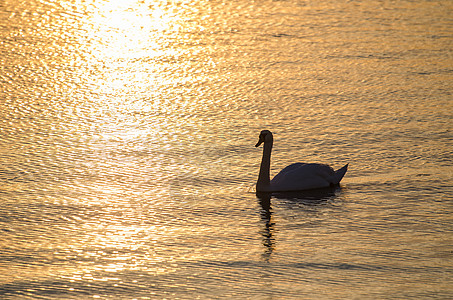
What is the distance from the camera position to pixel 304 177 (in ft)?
42.5

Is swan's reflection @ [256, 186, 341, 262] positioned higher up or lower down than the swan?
lower down

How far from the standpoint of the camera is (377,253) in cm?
1035

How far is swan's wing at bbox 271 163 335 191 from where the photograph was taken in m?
12.9

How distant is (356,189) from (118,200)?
11.7 feet

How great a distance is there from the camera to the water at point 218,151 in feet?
32.3

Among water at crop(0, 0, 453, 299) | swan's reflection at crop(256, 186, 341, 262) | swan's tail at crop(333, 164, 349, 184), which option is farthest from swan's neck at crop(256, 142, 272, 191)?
swan's tail at crop(333, 164, 349, 184)

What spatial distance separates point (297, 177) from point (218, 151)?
181 cm

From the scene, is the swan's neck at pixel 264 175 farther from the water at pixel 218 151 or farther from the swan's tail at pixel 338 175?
the swan's tail at pixel 338 175

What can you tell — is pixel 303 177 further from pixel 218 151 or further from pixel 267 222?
pixel 218 151

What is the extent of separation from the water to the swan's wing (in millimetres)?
232

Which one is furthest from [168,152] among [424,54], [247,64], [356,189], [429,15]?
[429,15]

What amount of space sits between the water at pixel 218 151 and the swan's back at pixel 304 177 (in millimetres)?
229

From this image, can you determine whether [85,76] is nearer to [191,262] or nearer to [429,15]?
[191,262]

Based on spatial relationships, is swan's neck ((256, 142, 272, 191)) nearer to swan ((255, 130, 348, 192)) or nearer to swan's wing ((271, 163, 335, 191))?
swan ((255, 130, 348, 192))
